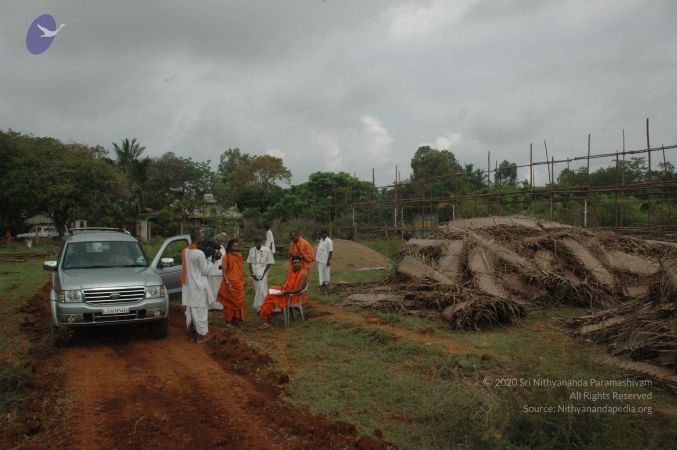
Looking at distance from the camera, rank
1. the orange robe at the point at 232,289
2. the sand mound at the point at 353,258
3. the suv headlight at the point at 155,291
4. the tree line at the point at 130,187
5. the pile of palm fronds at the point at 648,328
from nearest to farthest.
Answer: the pile of palm fronds at the point at 648,328
the suv headlight at the point at 155,291
the orange robe at the point at 232,289
the sand mound at the point at 353,258
the tree line at the point at 130,187

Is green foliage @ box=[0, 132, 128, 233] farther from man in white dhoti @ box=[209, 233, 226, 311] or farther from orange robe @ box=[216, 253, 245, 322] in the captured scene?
orange robe @ box=[216, 253, 245, 322]

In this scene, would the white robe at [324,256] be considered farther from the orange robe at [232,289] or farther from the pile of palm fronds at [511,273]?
the orange robe at [232,289]

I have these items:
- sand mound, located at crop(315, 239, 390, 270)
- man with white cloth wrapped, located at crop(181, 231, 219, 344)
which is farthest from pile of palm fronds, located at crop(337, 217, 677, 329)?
sand mound, located at crop(315, 239, 390, 270)

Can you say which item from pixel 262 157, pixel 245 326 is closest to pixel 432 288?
pixel 245 326

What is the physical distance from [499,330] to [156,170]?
4576 cm

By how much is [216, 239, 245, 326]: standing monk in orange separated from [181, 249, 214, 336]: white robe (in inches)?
30.0

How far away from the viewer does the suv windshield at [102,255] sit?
8.53 m

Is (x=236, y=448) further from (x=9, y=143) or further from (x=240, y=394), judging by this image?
(x=9, y=143)

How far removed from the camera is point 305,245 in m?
10.7

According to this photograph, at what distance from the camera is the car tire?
8.15 meters

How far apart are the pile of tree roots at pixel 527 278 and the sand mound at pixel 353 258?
5289mm

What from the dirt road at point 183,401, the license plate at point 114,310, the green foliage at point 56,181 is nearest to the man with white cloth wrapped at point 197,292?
the dirt road at point 183,401

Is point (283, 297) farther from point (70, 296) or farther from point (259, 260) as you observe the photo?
point (70, 296)

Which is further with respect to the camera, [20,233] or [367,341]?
[20,233]
